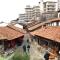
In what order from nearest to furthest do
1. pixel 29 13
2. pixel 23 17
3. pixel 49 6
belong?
pixel 49 6, pixel 23 17, pixel 29 13

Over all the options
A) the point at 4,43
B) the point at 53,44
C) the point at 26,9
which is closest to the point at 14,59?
the point at 53,44

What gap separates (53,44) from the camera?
15.3m

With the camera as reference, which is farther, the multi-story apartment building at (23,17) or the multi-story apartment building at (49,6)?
the multi-story apartment building at (23,17)

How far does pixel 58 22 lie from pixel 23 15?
93557 mm

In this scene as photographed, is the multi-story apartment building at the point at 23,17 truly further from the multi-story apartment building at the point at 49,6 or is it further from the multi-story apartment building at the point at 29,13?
the multi-story apartment building at the point at 49,6

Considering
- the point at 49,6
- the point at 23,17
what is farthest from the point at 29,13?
the point at 49,6

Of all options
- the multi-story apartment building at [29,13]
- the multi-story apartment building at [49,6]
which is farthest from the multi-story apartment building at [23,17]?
the multi-story apartment building at [49,6]

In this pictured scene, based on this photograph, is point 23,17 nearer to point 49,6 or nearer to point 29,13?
point 29,13

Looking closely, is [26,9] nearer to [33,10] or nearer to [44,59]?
[33,10]

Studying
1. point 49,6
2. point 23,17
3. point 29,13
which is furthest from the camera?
point 29,13

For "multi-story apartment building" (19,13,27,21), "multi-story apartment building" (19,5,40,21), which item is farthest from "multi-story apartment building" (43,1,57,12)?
"multi-story apartment building" (19,13,27,21)

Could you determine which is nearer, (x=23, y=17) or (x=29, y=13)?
(x=23, y=17)

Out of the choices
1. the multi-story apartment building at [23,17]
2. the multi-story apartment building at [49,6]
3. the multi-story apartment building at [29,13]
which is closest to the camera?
the multi-story apartment building at [49,6]

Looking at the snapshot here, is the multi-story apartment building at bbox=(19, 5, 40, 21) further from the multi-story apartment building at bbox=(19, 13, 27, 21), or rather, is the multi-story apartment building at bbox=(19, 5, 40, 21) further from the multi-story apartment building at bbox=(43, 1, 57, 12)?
the multi-story apartment building at bbox=(43, 1, 57, 12)
